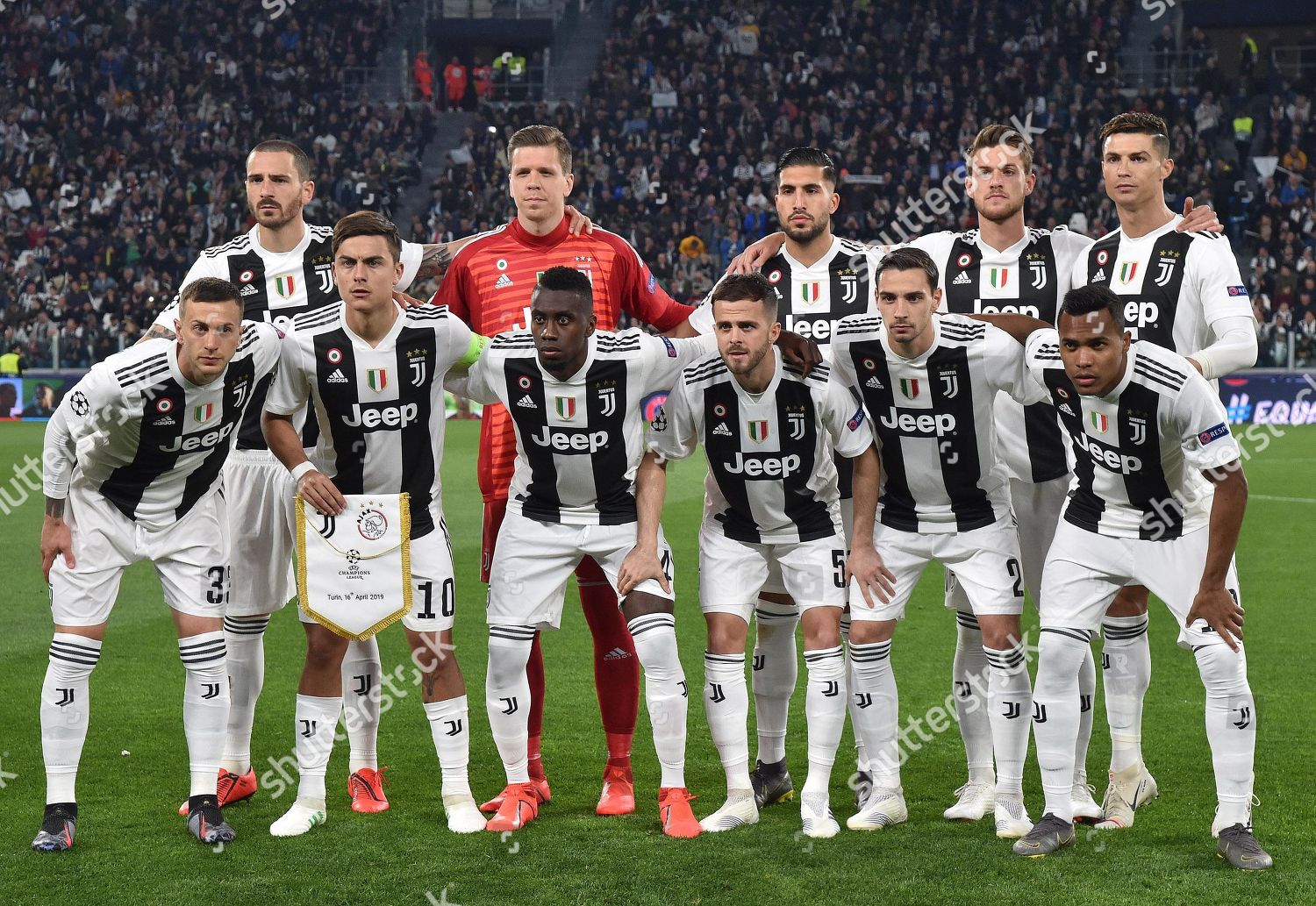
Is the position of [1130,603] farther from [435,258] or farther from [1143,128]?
[435,258]

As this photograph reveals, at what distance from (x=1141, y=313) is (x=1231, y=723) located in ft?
5.28

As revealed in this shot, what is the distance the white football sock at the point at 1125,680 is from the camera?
18.0ft

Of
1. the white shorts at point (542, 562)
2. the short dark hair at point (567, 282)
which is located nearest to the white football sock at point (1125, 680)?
the white shorts at point (542, 562)

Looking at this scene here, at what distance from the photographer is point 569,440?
542 cm

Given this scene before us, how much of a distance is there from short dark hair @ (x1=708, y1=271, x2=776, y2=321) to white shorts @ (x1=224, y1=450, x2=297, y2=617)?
6.41ft

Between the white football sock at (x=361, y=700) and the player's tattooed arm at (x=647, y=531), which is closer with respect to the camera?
the player's tattooed arm at (x=647, y=531)

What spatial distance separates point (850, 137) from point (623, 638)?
82.7 feet

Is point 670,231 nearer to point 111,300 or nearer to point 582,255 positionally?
point 111,300

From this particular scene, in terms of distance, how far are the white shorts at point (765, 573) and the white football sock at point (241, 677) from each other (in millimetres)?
1895

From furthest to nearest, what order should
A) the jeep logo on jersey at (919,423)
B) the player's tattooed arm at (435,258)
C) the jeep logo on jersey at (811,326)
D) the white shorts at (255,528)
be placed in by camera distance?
the player's tattooed arm at (435,258), the jeep logo on jersey at (811,326), the white shorts at (255,528), the jeep logo on jersey at (919,423)

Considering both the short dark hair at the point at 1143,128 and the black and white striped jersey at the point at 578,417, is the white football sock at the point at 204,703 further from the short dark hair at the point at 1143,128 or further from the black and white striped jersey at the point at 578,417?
the short dark hair at the point at 1143,128

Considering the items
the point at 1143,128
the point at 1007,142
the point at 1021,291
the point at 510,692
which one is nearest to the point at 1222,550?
the point at 1021,291

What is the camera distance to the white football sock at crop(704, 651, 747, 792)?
17.3 feet

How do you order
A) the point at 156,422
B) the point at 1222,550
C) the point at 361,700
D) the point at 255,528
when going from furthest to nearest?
the point at 255,528, the point at 361,700, the point at 156,422, the point at 1222,550
